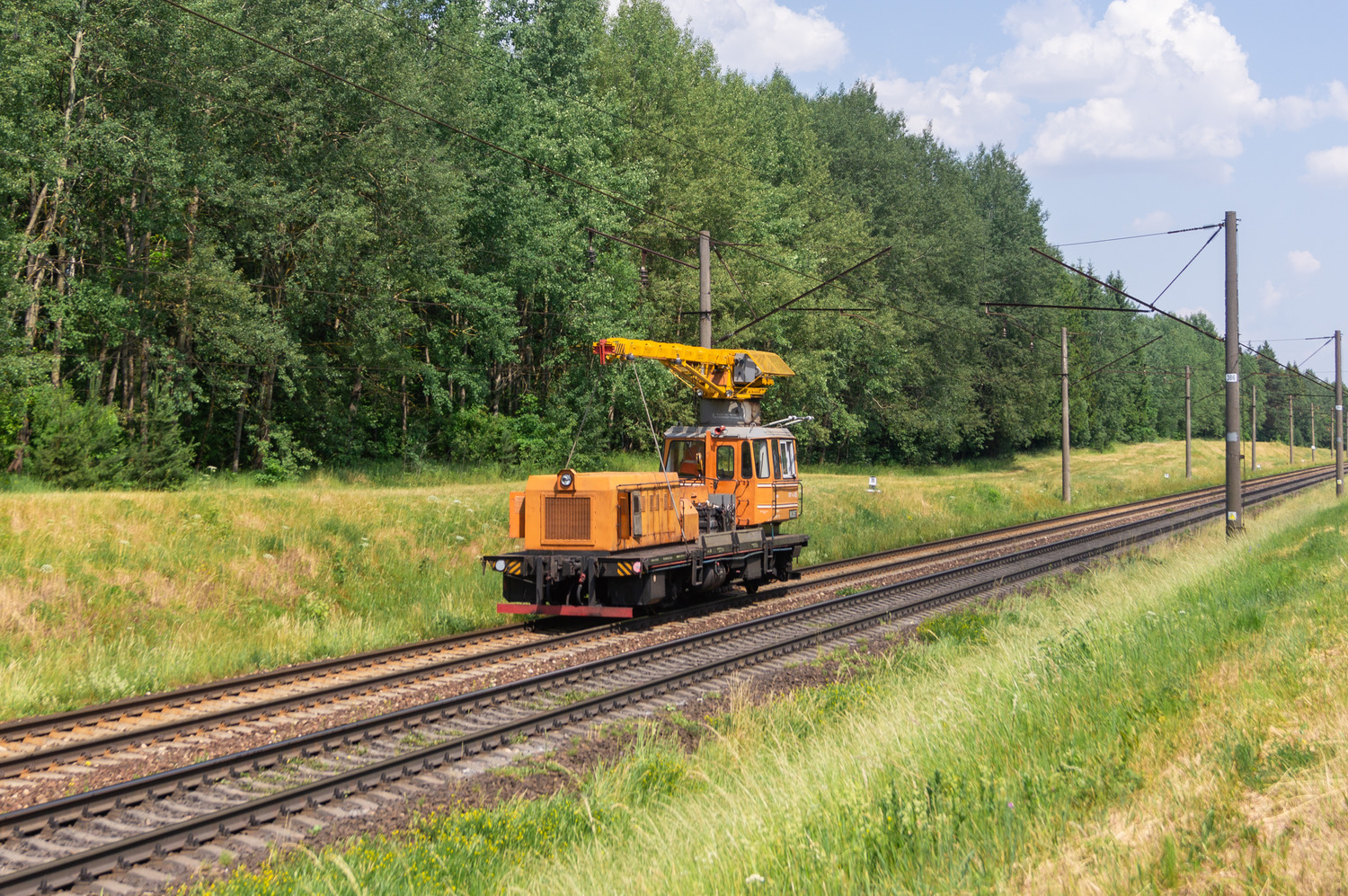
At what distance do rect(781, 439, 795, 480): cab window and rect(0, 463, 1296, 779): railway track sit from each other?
2.78 m

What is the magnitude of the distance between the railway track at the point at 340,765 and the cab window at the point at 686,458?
143 inches

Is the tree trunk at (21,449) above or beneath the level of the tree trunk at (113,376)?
beneath

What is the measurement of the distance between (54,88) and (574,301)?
16599 mm

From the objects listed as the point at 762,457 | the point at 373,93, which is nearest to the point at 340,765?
the point at 762,457

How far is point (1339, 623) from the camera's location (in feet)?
28.9

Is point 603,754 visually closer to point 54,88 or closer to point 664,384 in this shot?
point 54,88

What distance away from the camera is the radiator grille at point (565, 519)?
14.8m

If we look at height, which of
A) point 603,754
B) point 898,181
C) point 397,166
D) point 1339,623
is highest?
point 898,181

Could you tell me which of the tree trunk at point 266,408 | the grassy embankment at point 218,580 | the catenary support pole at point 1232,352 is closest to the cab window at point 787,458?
the grassy embankment at point 218,580

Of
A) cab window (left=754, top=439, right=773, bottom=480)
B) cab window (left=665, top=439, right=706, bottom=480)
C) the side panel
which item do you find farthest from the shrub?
cab window (left=754, top=439, right=773, bottom=480)

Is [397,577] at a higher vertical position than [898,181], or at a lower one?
lower

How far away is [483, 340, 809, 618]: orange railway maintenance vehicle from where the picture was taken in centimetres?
1460

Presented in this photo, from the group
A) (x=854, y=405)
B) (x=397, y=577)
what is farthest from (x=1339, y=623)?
(x=854, y=405)

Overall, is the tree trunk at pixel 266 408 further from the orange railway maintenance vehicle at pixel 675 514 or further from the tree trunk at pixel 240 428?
the orange railway maintenance vehicle at pixel 675 514
